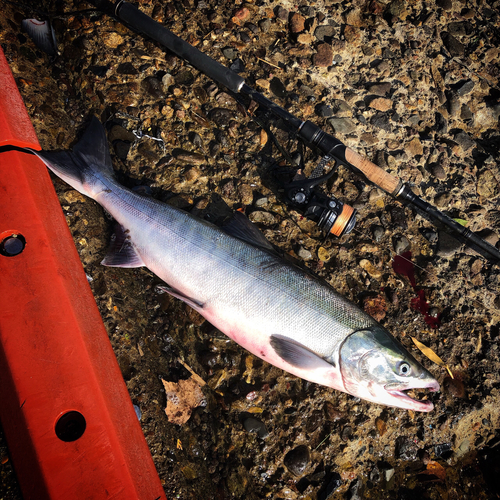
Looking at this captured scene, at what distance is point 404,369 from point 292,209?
1.78 meters

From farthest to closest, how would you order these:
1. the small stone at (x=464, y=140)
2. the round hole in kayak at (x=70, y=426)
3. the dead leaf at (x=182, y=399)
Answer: the small stone at (x=464, y=140)
the dead leaf at (x=182, y=399)
the round hole in kayak at (x=70, y=426)

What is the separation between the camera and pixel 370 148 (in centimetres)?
382

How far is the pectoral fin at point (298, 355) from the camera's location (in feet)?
9.09

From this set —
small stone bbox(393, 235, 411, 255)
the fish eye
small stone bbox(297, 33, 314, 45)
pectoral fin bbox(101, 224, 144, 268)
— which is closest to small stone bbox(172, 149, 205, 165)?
pectoral fin bbox(101, 224, 144, 268)

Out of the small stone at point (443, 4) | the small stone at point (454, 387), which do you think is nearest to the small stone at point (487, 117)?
the small stone at point (443, 4)

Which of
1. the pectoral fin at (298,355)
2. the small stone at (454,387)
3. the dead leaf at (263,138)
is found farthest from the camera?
the dead leaf at (263,138)

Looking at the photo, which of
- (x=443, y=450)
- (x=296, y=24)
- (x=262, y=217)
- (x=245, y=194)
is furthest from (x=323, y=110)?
(x=443, y=450)

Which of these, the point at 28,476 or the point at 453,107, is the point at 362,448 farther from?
the point at 453,107

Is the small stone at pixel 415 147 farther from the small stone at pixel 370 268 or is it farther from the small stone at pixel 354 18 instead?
the small stone at pixel 354 18

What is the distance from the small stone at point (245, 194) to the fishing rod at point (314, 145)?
0.48m

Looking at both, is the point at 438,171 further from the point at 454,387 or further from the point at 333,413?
the point at 333,413

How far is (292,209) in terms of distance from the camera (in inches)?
141

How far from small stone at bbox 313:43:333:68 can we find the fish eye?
128 inches

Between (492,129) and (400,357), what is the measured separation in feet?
9.90
